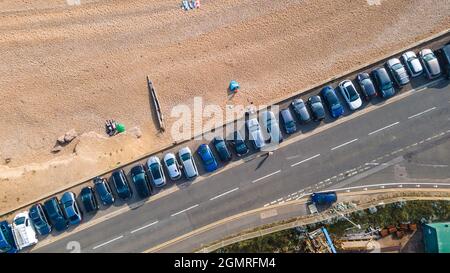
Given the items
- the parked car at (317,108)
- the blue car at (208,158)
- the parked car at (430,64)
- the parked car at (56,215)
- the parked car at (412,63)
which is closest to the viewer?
the parked car at (56,215)

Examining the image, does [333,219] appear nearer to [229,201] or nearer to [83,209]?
[229,201]

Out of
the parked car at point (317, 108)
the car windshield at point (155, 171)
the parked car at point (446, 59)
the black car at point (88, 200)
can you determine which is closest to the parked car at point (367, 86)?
the parked car at point (317, 108)

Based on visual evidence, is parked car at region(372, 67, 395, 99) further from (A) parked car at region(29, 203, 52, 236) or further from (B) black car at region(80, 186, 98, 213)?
(A) parked car at region(29, 203, 52, 236)

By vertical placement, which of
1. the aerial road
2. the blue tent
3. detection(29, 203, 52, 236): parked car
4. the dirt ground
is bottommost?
the aerial road

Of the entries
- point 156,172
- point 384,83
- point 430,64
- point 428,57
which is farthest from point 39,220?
point 428,57

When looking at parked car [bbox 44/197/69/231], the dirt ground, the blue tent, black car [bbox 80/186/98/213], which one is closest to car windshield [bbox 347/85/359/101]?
the dirt ground

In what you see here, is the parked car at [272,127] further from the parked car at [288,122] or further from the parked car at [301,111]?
the parked car at [301,111]
